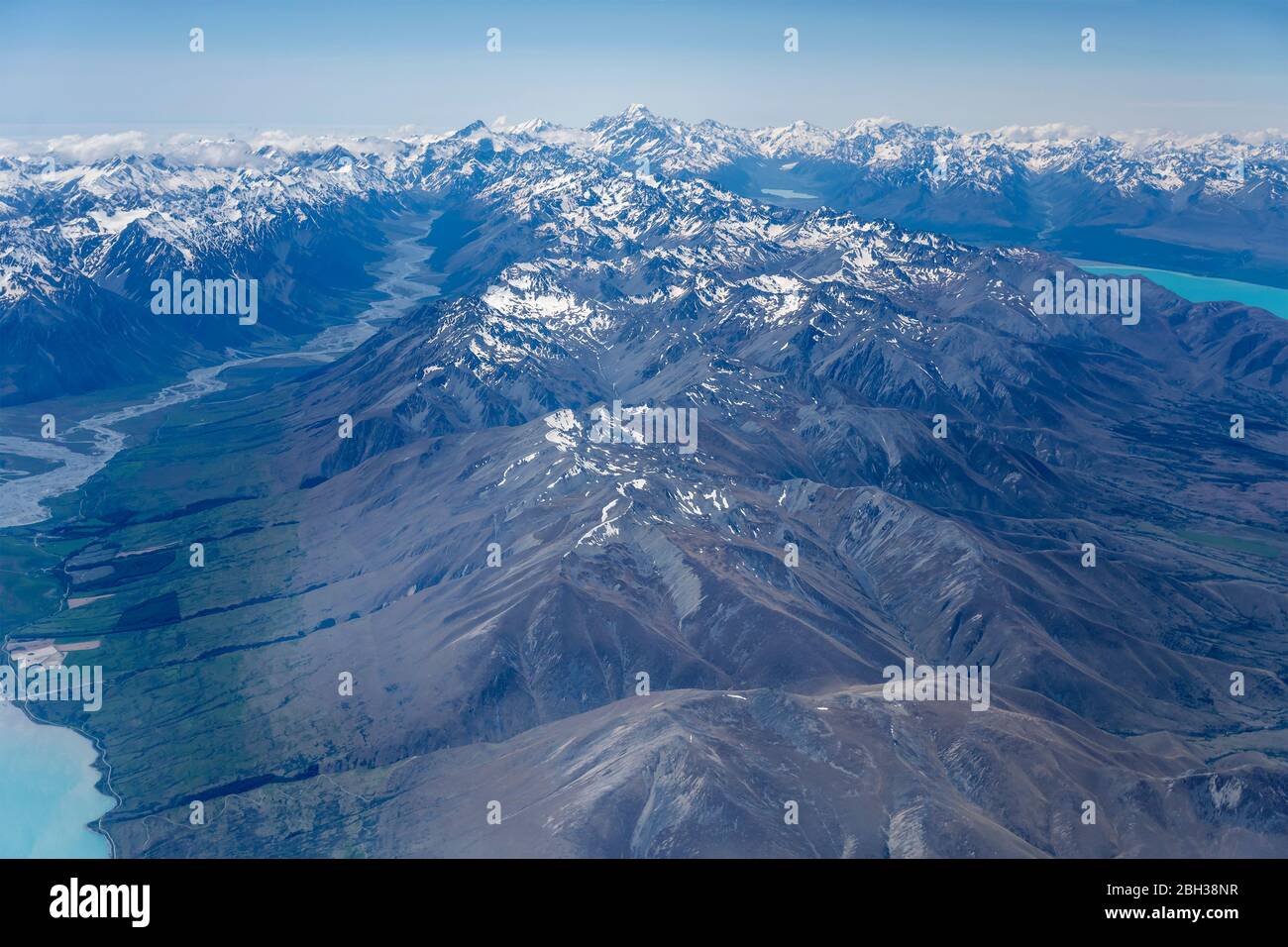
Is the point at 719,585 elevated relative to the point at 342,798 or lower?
elevated

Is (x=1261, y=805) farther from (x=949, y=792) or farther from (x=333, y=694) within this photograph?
(x=333, y=694)
